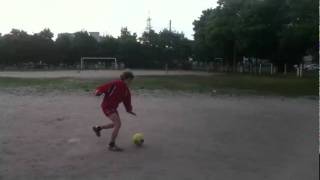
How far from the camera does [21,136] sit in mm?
11016

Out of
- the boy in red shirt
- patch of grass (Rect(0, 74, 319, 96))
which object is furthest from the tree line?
the boy in red shirt

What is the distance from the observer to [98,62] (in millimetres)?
95250

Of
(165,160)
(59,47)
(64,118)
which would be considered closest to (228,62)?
(59,47)

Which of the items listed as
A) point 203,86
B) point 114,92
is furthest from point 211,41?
point 114,92

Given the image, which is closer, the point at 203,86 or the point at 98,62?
the point at 203,86

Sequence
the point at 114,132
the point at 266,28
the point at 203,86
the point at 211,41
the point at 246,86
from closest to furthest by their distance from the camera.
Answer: the point at 114,132 < the point at 203,86 < the point at 246,86 < the point at 266,28 < the point at 211,41

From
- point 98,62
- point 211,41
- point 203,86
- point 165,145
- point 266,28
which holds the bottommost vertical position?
point 165,145

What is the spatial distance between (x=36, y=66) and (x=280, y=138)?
83.2 m

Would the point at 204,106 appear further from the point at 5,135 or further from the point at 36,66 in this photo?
the point at 36,66

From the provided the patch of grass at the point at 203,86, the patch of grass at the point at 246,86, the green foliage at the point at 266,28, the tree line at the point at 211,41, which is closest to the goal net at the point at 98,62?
the tree line at the point at 211,41

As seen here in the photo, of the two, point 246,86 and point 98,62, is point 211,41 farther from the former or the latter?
point 98,62

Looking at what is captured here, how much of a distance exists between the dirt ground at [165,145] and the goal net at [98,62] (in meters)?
75.5

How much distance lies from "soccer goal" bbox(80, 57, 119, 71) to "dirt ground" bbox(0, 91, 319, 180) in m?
75.5

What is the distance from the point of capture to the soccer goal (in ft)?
302
